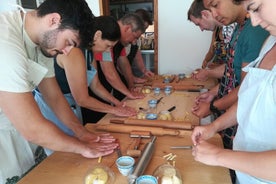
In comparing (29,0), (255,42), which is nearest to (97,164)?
(255,42)

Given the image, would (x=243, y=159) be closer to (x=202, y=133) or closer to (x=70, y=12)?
(x=202, y=133)

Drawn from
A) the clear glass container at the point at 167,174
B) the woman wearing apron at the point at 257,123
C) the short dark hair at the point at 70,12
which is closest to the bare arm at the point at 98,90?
the short dark hair at the point at 70,12

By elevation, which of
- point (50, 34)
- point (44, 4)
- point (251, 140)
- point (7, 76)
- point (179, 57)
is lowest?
point (179, 57)

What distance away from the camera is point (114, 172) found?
0.77 meters

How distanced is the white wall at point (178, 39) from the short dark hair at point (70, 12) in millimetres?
2175

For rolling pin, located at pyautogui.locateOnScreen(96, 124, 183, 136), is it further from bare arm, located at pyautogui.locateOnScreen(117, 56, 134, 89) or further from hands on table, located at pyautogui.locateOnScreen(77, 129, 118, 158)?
bare arm, located at pyautogui.locateOnScreen(117, 56, 134, 89)

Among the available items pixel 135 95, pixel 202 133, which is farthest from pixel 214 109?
pixel 135 95

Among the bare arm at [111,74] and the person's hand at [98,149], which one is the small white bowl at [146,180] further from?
the bare arm at [111,74]

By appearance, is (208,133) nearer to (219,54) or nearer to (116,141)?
(116,141)

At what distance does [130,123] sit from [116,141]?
0.57 feet

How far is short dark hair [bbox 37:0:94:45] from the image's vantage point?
76 centimetres

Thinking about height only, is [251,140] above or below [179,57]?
above

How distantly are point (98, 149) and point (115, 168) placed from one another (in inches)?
5.0

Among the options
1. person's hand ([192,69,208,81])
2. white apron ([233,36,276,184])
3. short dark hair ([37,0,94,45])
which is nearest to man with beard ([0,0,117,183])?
short dark hair ([37,0,94,45])
